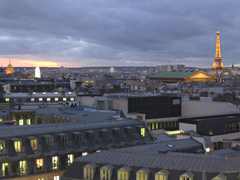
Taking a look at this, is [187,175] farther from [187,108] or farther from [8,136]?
[187,108]

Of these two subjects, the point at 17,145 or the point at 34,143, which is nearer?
the point at 17,145

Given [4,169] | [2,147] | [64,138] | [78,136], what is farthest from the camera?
[78,136]

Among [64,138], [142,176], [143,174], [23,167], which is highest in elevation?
[64,138]

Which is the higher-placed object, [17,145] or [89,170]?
[17,145]

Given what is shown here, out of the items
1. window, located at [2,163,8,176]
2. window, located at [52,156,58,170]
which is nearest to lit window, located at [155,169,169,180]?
window, located at [52,156,58,170]

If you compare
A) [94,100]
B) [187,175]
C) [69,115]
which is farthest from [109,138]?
[94,100]

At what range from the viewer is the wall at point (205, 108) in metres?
86.1

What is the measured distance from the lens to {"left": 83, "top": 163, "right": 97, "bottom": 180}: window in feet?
116

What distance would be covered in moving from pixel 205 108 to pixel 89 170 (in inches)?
2237

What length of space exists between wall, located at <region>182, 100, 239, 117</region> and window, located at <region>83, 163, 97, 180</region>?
54.7m

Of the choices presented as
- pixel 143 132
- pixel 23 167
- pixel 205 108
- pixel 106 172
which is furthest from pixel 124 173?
pixel 205 108

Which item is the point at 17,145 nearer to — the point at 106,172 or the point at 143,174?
the point at 106,172

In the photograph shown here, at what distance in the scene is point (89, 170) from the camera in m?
35.4

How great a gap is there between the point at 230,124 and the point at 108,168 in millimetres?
43197
